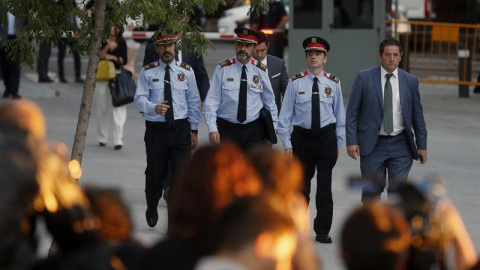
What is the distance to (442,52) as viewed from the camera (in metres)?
21.6

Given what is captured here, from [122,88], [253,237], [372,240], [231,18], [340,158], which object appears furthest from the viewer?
[231,18]

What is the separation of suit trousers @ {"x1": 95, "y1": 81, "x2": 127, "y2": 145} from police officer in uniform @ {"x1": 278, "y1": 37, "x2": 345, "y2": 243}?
4.45 metres

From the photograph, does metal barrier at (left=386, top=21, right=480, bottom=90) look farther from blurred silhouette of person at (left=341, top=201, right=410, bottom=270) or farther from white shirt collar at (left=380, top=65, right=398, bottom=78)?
blurred silhouette of person at (left=341, top=201, right=410, bottom=270)

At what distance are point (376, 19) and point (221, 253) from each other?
16194mm

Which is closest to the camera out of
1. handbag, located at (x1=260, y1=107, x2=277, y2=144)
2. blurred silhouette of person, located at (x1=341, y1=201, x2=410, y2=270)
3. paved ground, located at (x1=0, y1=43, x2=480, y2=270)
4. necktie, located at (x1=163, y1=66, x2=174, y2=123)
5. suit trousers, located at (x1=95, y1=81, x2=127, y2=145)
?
blurred silhouette of person, located at (x1=341, y1=201, x2=410, y2=270)

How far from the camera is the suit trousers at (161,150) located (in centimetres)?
972

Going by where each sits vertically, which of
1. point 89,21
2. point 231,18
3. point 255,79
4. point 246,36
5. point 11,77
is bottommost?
point 11,77

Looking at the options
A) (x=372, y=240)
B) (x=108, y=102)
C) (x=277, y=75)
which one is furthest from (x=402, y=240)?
(x=108, y=102)

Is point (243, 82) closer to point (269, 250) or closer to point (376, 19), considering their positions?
point (269, 250)

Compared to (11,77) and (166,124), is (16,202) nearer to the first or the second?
(166,124)

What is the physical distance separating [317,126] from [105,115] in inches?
198

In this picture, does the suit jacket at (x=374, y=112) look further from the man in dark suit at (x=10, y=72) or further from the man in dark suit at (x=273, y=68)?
the man in dark suit at (x=10, y=72)

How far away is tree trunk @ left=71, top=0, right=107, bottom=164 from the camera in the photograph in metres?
8.34

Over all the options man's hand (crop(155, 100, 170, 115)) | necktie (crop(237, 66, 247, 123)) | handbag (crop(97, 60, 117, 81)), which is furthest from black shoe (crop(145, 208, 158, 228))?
handbag (crop(97, 60, 117, 81))
